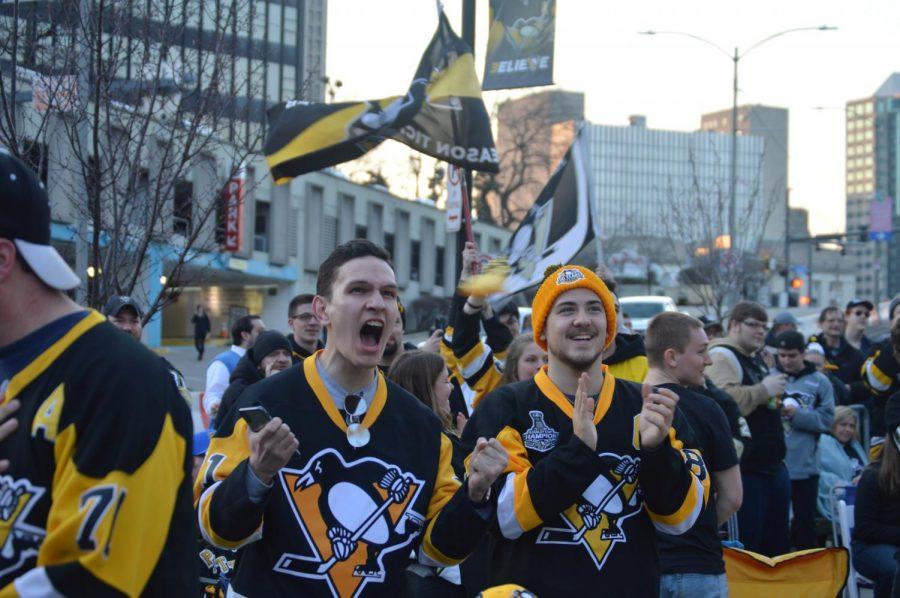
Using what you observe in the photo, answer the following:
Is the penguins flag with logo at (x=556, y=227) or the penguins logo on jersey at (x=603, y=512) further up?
the penguins flag with logo at (x=556, y=227)

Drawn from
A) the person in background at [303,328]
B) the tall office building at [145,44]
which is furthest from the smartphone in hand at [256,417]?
the person in background at [303,328]

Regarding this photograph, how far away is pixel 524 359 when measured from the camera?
702cm

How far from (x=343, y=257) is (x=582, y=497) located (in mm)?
1306

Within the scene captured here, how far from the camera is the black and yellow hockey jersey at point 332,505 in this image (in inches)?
132

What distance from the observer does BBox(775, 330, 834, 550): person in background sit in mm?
9250

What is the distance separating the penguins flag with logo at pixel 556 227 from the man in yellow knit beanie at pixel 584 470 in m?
3.46

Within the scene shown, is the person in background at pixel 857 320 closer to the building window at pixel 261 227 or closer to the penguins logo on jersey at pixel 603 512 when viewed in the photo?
the penguins logo on jersey at pixel 603 512

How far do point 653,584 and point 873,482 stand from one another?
2.98 m

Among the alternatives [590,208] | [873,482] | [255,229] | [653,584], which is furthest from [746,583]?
[255,229]

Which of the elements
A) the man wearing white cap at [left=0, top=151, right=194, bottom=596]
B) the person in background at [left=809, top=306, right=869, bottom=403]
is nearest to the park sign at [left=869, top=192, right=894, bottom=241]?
the person in background at [left=809, top=306, right=869, bottom=403]

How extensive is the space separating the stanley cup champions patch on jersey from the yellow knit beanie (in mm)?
442

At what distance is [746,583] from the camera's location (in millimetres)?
5863

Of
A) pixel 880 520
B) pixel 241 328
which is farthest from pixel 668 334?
pixel 241 328

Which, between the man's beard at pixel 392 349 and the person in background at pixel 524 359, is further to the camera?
the man's beard at pixel 392 349
